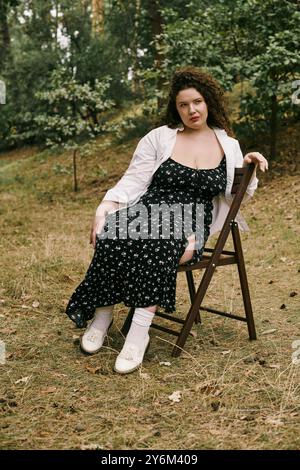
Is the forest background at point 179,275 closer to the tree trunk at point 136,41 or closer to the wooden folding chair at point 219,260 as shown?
the tree trunk at point 136,41

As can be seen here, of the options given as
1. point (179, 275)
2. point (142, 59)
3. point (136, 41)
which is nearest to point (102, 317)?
point (179, 275)

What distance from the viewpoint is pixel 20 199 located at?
11031mm

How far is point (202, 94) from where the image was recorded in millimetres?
3656

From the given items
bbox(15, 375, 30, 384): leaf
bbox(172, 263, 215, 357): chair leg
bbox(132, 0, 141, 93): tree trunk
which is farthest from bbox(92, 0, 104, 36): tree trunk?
bbox(15, 375, 30, 384): leaf

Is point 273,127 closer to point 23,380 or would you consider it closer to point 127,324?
point 127,324

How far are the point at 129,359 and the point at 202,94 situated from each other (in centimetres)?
175

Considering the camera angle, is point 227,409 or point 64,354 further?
point 64,354

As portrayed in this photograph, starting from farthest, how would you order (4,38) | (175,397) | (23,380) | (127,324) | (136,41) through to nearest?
(4,38) → (136,41) → (127,324) → (23,380) → (175,397)

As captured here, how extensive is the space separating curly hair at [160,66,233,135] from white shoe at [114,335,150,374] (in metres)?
1.50

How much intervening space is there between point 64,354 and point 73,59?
450 inches

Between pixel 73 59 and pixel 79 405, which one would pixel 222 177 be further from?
pixel 73 59

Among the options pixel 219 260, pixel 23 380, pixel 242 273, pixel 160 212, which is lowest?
pixel 23 380
